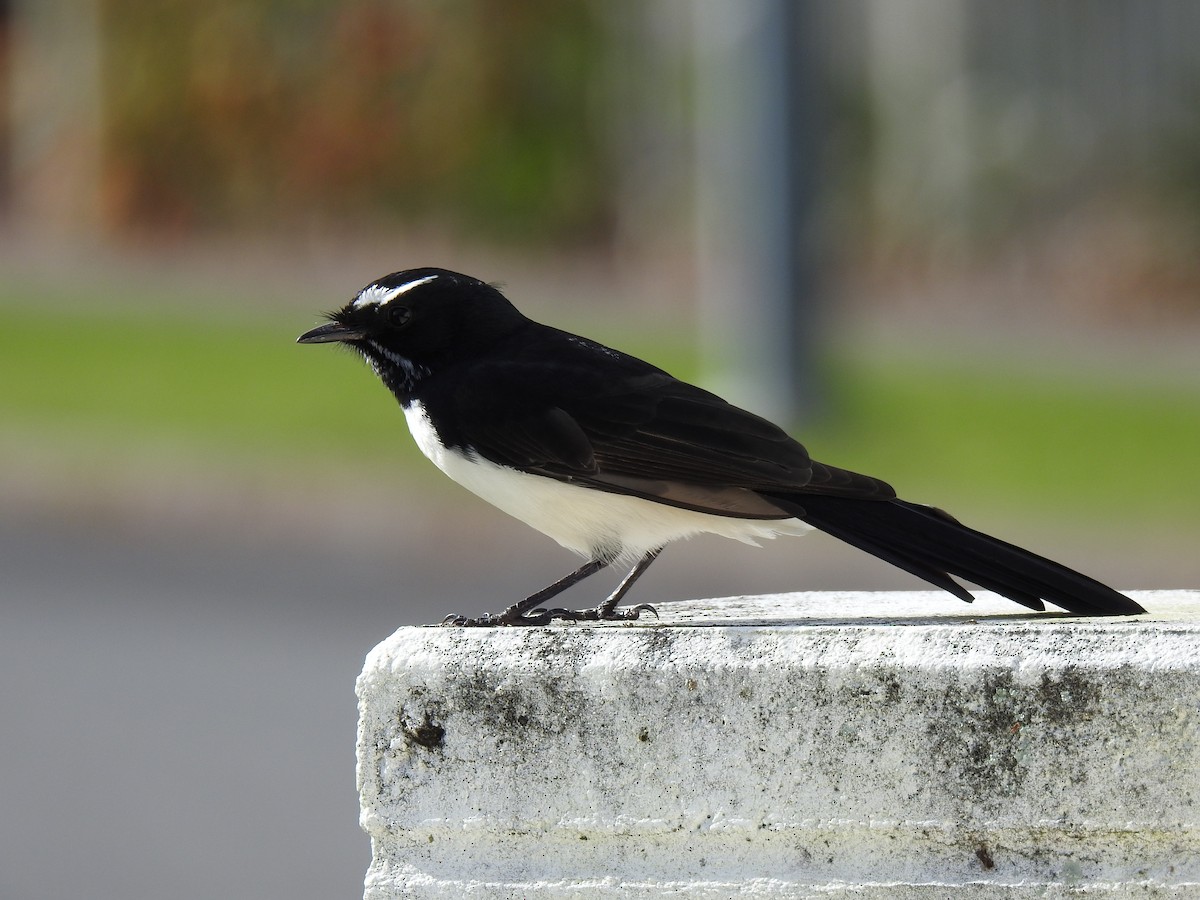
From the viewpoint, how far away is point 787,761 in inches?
125

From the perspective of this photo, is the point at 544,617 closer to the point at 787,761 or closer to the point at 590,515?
the point at 590,515

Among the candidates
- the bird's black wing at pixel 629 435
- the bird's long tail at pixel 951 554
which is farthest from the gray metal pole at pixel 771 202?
the bird's long tail at pixel 951 554

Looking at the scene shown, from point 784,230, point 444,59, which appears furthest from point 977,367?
point 444,59

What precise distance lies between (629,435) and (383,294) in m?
0.82

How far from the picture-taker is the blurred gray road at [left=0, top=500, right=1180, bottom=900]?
25.8ft

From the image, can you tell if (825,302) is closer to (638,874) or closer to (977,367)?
(977,367)

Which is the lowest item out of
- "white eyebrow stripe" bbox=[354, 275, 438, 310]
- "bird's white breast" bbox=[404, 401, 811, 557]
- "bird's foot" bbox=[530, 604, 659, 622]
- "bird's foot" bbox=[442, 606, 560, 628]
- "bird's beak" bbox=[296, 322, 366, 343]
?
"bird's foot" bbox=[442, 606, 560, 628]

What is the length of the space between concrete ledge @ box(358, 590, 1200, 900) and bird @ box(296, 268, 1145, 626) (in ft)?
2.13

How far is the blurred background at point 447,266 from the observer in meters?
9.59

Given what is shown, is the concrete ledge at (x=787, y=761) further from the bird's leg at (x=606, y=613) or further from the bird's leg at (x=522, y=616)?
the bird's leg at (x=606, y=613)

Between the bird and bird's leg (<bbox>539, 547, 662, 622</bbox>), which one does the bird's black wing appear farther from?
bird's leg (<bbox>539, 547, 662, 622</bbox>)

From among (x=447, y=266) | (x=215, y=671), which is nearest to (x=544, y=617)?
(x=215, y=671)

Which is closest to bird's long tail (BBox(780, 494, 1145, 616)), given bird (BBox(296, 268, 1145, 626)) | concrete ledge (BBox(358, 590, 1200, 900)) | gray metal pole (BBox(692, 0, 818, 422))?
bird (BBox(296, 268, 1145, 626))

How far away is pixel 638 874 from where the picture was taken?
3236 millimetres
